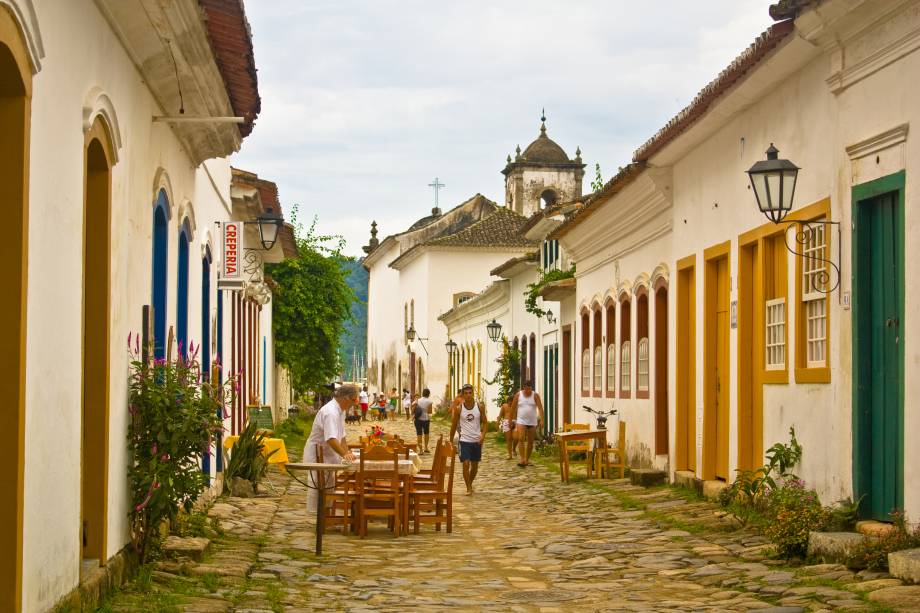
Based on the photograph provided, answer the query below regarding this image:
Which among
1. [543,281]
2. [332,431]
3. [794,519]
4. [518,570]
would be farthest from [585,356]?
[794,519]

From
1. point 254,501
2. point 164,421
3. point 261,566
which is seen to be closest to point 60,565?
point 164,421

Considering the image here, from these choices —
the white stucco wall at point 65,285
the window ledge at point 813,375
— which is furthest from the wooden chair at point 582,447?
the white stucco wall at point 65,285

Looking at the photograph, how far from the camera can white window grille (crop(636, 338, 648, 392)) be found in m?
19.7

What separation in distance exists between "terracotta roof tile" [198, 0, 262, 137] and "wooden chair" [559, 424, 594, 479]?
8654 millimetres

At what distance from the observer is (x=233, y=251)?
1623 cm

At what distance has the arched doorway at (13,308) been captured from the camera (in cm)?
585

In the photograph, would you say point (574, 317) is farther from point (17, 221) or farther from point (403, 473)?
point (17, 221)

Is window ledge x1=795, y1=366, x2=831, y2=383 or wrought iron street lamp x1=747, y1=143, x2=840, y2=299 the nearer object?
wrought iron street lamp x1=747, y1=143, x2=840, y2=299

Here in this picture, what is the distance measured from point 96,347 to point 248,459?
8463 millimetres

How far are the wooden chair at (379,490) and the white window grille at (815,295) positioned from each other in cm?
395

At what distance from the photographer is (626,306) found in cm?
2138

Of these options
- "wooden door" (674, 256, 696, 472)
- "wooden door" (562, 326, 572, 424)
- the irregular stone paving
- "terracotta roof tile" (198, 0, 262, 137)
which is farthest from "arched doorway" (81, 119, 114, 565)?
"wooden door" (562, 326, 572, 424)

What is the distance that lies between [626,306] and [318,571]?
1151cm

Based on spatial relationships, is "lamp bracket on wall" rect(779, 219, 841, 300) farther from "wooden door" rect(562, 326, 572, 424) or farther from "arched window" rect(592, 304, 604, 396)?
"wooden door" rect(562, 326, 572, 424)
